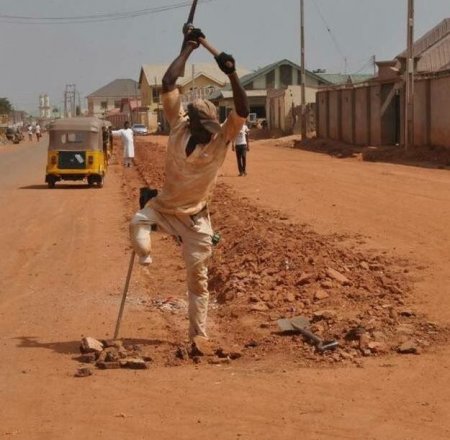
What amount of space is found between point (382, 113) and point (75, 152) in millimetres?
16372

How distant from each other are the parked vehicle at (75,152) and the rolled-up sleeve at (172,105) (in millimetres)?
19620

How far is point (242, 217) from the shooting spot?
1644cm

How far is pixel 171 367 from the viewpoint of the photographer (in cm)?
723

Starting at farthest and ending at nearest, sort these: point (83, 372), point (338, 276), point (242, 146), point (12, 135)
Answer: point (12, 135)
point (242, 146)
point (338, 276)
point (83, 372)

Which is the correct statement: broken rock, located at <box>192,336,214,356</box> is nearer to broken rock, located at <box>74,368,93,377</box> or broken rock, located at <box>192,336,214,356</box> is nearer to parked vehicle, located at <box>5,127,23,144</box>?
broken rock, located at <box>74,368,93,377</box>

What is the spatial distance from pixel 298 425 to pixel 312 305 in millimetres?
3574

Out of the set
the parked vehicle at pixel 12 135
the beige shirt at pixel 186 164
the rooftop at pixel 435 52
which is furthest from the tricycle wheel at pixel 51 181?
the parked vehicle at pixel 12 135

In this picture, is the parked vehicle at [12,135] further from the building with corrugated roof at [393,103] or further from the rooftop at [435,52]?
the rooftop at [435,52]

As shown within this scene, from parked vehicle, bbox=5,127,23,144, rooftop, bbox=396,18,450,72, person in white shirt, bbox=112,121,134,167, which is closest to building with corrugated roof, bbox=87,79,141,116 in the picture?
parked vehicle, bbox=5,127,23,144

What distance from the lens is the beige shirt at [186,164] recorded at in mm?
7676

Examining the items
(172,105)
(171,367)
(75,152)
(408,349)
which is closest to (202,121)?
(172,105)

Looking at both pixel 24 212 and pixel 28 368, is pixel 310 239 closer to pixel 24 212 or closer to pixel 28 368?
pixel 28 368

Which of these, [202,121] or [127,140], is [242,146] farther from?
[202,121]

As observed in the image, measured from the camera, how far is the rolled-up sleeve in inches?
308
